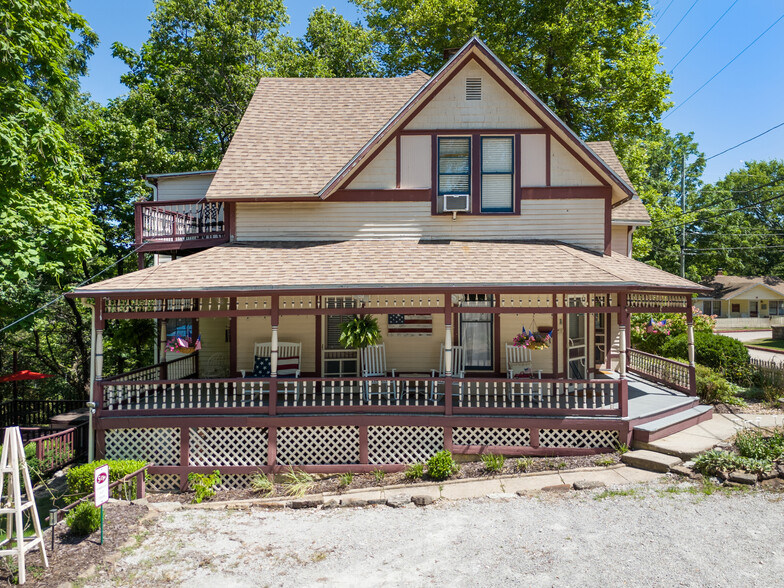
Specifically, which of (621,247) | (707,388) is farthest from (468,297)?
(621,247)

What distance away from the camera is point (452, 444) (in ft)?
33.5

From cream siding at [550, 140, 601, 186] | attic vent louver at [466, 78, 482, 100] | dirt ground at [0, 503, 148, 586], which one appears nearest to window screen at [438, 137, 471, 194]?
attic vent louver at [466, 78, 482, 100]

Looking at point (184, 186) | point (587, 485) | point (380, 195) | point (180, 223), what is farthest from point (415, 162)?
point (587, 485)

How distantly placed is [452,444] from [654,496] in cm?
371

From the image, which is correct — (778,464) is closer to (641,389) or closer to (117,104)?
(641,389)

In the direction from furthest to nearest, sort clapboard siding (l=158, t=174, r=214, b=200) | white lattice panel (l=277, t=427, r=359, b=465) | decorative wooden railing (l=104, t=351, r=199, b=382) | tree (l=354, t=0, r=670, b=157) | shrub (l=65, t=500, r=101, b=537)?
tree (l=354, t=0, r=670, b=157), clapboard siding (l=158, t=174, r=214, b=200), decorative wooden railing (l=104, t=351, r=199, b=382), white lattice panel (l=277, t=427, r=359, b=465), shrub (l=65, t=500, r=101, b=537)

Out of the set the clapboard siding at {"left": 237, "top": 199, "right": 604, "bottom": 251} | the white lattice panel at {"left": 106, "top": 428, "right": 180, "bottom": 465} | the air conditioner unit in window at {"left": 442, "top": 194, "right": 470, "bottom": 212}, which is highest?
the air conditioner unit in window at {"left": 442, "top": 194, "right": 470, "bottom": 212}

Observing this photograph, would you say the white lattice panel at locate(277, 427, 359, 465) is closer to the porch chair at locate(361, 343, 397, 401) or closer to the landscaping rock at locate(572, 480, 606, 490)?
the porch chair at locate(361, 343, 397, 401)

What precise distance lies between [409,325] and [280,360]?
3.30 metres

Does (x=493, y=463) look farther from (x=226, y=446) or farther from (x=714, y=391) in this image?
(x=714, y=391)

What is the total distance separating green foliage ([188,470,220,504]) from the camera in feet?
31.5

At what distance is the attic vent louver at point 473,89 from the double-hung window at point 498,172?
3.50 ft

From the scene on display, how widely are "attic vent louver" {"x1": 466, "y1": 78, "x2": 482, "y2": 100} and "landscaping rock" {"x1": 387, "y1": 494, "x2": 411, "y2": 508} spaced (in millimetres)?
9518

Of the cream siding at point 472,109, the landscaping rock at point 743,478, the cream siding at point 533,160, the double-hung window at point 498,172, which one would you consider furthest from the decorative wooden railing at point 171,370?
the landscaping rock at point 743,478
